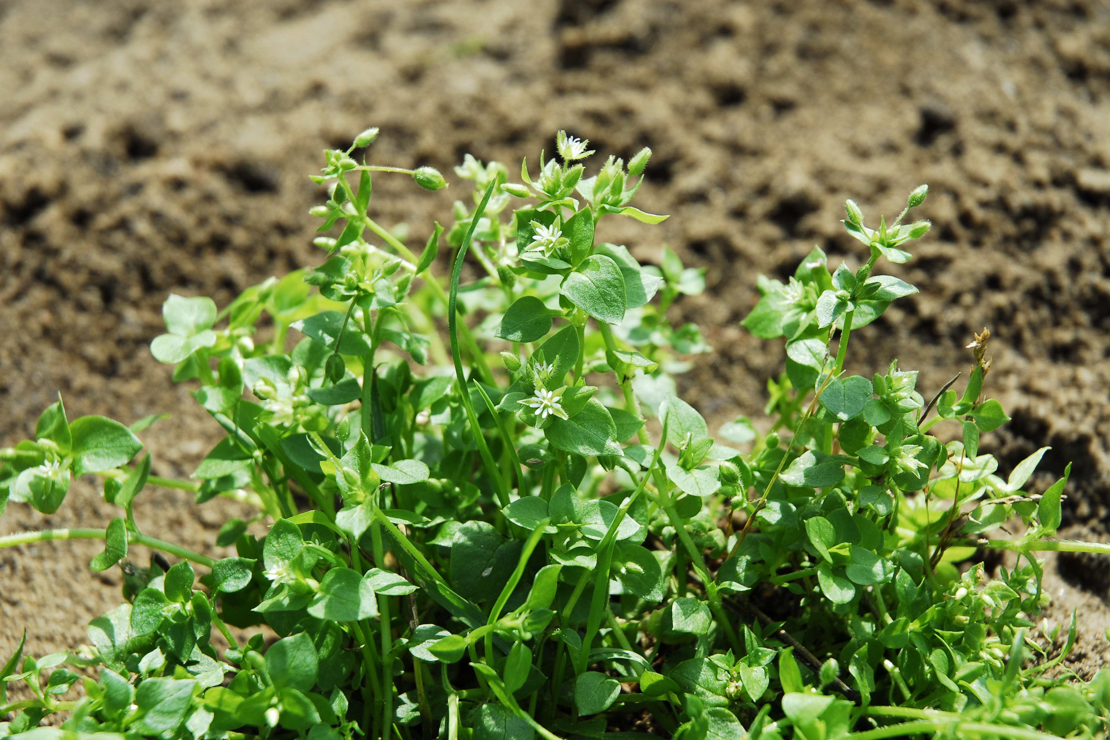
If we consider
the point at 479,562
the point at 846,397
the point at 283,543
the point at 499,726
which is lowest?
the point at 499,726

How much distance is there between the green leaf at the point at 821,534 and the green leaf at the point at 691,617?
6.5 inches

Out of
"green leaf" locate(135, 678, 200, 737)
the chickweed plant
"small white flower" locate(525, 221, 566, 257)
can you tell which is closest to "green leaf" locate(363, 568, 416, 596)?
the chickweed plant

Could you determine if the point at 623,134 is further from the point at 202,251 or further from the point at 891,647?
the point at 891,647

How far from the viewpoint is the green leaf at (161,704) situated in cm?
Result: 95

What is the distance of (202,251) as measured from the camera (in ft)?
6.91

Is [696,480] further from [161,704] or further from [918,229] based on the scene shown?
[161,704]

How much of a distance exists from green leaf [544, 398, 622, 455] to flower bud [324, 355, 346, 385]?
302 mm

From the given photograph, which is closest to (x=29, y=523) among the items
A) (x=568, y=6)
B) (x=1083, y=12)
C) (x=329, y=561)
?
(x=329, y=561)

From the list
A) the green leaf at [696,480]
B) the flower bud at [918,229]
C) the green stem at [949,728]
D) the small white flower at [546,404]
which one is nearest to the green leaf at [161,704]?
the small white flower at [546,404]

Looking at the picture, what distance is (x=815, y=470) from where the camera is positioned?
111 cm

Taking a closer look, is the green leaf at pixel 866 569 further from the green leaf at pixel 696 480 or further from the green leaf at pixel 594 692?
the green leaf at pixel 594 692

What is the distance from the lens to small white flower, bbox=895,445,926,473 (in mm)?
1064

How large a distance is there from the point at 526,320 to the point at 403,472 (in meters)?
0.24

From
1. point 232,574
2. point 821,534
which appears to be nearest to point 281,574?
point 232,574
